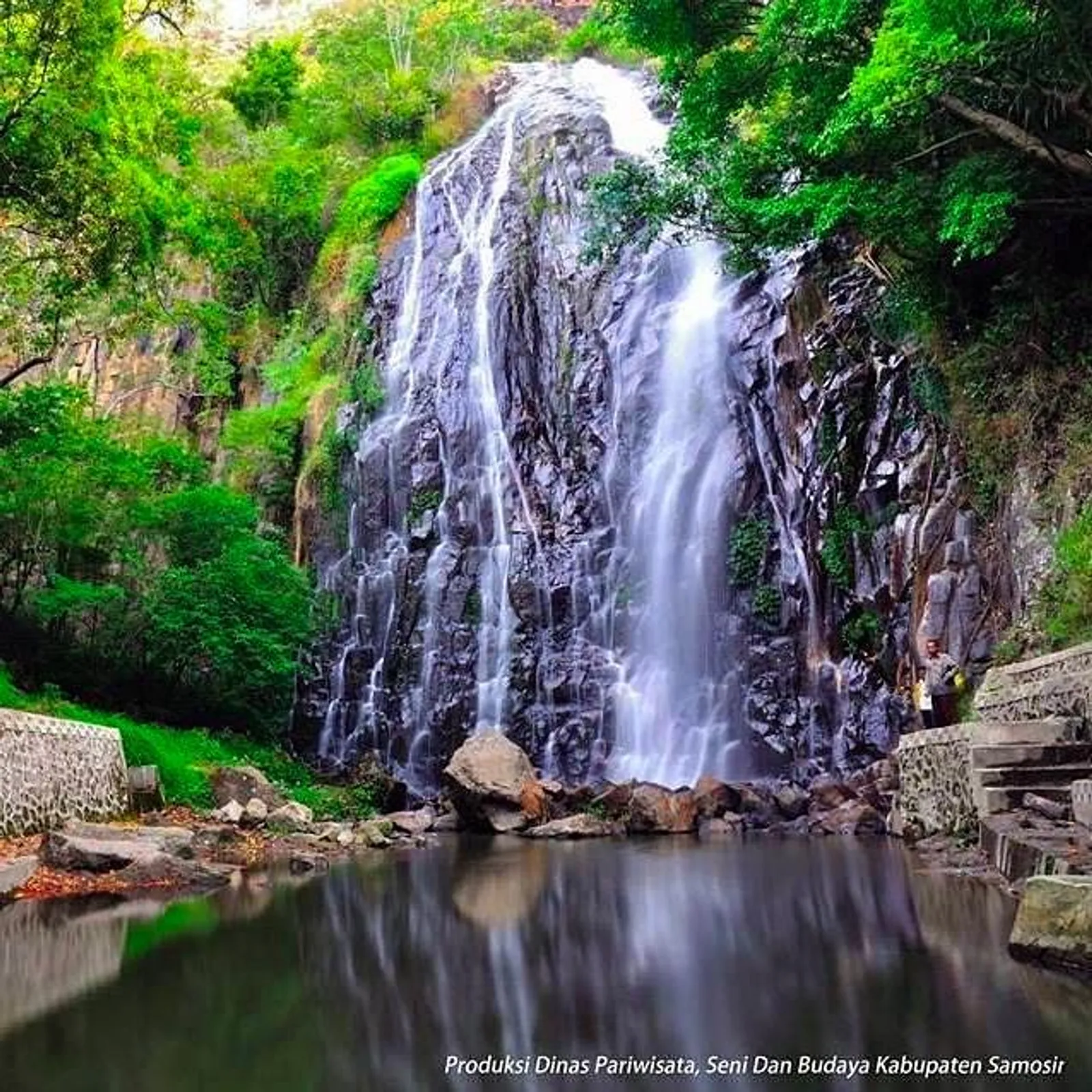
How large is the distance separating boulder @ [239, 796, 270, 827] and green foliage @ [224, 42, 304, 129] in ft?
96.1

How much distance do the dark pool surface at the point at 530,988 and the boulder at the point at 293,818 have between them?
5.09 metres

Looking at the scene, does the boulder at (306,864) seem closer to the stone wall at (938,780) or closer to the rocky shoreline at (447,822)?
the rocky shoreline at (447,822)

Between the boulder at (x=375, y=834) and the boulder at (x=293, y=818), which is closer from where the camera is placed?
the boulder at (x=375, y=834)

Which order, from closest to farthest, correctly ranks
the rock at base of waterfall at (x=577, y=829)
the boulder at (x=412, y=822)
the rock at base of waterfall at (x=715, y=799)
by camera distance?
the rock at base of waterfall at (x=577, y=829), the rock at base of waterfall at (x=715, y=799), the boulder at (x=412, y=822)

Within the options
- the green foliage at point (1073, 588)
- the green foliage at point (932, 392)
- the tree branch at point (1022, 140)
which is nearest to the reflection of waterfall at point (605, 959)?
the green foliage at point (1073, 588)

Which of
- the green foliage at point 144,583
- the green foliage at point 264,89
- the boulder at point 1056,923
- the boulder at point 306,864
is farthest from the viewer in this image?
the green foliage at point 264,89

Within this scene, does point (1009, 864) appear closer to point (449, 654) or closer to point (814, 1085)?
point (814, 1085)

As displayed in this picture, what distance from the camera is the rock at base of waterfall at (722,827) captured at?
1209cm

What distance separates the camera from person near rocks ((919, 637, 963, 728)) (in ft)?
37.3

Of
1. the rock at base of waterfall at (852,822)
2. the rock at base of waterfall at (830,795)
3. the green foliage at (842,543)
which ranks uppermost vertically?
the green foliage at (842,543)

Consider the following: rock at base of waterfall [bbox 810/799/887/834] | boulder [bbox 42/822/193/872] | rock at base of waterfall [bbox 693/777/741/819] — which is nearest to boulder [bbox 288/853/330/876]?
boulder [bbox 42/822/193/872]

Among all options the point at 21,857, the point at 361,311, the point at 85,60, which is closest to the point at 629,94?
the point at 361,311

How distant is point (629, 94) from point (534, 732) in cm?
2035

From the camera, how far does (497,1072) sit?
343 centimetres
